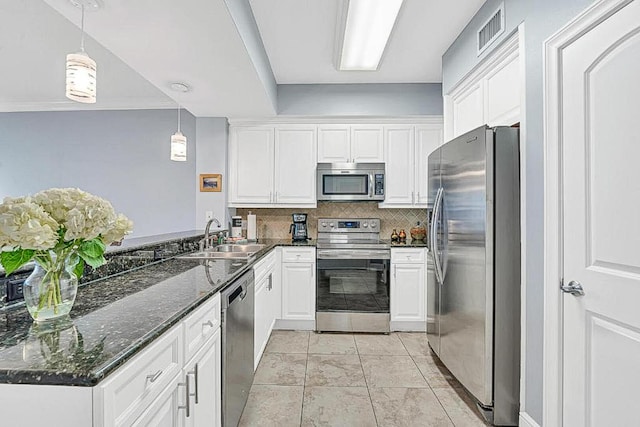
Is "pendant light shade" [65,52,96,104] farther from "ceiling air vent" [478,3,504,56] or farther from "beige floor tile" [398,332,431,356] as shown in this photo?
"beige floor tile" [398,332,431,356]

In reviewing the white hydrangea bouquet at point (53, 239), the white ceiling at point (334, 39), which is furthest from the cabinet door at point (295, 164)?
the white hydrangea bouquet at point (53, 239)

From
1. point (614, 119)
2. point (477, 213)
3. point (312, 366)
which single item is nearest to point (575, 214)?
point (614, 119)

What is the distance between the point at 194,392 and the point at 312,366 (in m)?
1.66

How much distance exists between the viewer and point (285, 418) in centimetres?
206

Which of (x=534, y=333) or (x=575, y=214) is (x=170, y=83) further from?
(x=534, y=333)

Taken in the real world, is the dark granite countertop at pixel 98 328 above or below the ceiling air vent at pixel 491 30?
below

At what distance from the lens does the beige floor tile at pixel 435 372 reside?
8.17ft

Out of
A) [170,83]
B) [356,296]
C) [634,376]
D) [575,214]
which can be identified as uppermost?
[170,83]

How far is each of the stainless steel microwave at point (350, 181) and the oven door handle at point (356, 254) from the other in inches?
23.7

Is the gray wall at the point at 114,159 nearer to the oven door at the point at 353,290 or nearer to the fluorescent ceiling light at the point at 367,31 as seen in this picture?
the oven door at the point at 353,290

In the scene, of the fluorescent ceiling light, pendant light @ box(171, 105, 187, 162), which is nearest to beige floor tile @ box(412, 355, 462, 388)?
the fluorescent ceiling light

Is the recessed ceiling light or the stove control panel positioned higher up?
the recessed ceiling light

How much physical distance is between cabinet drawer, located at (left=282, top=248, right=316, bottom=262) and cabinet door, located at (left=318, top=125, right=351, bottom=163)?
3.36ft

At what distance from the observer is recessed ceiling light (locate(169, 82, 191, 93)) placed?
9.30ft
